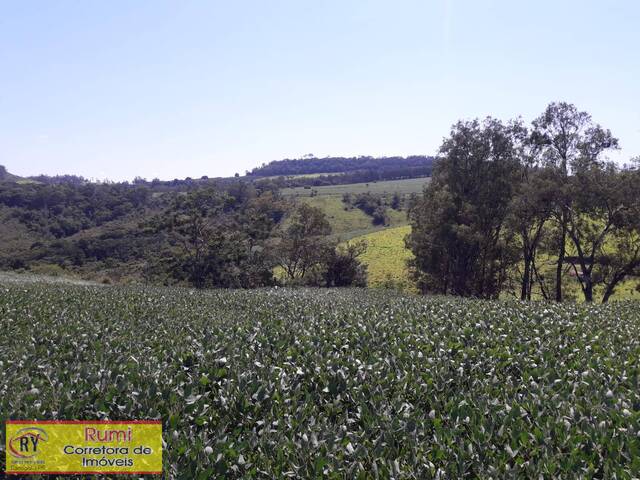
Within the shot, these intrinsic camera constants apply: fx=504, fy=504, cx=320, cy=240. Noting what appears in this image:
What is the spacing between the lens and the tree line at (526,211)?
29297mm

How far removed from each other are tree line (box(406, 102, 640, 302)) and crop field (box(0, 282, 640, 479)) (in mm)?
18881

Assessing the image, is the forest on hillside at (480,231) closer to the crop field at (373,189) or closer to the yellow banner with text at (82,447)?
the yellow banner with text at (82,447)

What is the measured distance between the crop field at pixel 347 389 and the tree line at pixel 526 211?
18.9 m

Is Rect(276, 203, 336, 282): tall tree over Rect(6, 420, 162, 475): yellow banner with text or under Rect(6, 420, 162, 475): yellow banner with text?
under

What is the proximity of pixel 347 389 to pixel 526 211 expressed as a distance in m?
27.8

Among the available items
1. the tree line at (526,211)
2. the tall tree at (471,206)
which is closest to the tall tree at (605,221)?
the tree line at (526,211)

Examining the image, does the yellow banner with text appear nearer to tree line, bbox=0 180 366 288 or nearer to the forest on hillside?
the forest on hillside

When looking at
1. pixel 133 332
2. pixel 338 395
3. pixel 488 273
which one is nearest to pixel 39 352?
pixel 133 332

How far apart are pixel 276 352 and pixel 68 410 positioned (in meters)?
4.03

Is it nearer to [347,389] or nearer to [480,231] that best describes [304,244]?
[480,231]

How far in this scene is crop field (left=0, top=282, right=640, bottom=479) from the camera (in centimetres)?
485

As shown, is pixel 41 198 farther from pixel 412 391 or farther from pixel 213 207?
pixel 412 391

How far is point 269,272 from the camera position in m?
47.3

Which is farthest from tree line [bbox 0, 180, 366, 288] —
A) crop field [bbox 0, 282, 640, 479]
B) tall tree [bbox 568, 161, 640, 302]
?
crop field [bbox 0, 282, 640, 479]
